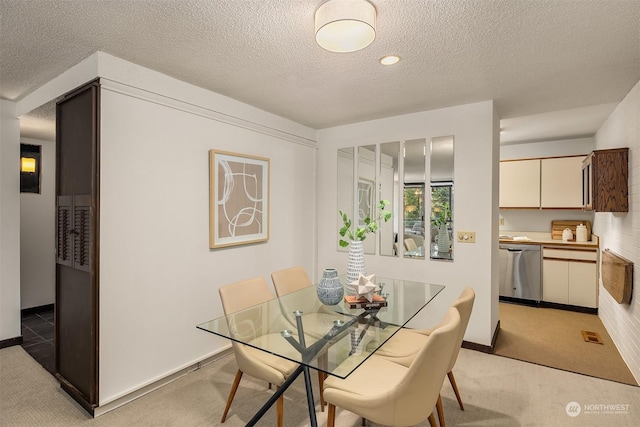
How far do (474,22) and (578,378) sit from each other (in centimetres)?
281

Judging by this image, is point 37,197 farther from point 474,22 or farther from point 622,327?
point 622,327

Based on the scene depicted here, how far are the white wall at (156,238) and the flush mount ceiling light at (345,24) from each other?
149cm

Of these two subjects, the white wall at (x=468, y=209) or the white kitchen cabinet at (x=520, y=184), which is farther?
the white kitchen cabinet at (x=520, y=184)

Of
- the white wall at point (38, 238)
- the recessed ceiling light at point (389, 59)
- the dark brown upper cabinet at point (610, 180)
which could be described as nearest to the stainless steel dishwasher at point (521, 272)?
the dark brown upper cabinet at point (610, 180)

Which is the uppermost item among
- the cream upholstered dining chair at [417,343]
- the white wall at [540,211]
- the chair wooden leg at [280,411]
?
the white wall at [540,211]

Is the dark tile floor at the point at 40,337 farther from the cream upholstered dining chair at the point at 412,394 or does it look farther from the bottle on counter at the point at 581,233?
the bottle on counter at the point at 581,233

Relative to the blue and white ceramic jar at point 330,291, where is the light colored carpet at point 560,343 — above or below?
below

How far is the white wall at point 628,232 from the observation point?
8.47ft

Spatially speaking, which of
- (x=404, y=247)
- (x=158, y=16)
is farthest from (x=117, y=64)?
(x=404, y=247)

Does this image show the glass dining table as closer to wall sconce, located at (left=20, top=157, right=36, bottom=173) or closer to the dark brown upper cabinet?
the dark brown upper cabinet

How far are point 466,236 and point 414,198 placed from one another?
65 centimetres

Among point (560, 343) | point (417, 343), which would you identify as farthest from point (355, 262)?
point (560, 343)

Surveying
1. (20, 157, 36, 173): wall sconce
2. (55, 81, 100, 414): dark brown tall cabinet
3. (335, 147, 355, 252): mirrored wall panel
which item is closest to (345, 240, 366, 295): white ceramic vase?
(335, 147, 355, 252): mirrored wall panel

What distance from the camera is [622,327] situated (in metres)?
3.02
